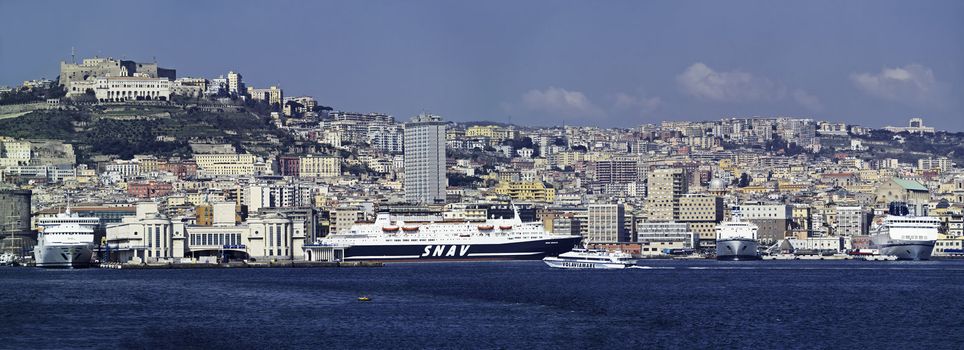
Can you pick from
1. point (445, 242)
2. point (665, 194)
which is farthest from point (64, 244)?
point (665, 194)

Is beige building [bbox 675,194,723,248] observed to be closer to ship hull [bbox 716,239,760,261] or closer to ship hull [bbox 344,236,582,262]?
ship hull [bbox 716,239,760,261]

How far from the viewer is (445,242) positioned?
8869cm

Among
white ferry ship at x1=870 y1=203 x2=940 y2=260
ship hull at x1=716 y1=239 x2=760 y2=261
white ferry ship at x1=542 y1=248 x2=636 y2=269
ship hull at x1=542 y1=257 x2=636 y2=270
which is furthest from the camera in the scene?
ship hull at x1=716 y1=239 x2=760 y2=261

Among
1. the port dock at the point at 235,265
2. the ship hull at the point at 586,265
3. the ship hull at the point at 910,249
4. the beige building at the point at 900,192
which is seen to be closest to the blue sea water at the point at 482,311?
the ship hull at the point at 586,265

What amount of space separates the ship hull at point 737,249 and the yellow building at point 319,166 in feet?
176

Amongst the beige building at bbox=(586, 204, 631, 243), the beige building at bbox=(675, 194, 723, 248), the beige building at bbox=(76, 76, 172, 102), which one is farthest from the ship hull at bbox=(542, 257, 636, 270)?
the beige building at bbox=(76, 76, 172, 102)

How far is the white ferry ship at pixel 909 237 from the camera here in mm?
91688

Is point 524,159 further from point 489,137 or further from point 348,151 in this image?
point 348,151

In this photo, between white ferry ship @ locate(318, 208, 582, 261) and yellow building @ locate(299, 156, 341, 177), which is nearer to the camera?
white ferry ship @ locate(318, 208, 582, 261)

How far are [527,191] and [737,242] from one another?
39064mm

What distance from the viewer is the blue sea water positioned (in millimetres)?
35219

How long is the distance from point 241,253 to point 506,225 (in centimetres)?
1266

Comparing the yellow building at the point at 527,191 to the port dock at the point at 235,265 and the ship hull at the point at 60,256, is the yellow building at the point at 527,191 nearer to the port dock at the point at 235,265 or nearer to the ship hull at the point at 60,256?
the port dock at the point at 235,265

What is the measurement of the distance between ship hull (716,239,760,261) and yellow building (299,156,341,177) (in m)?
53.7
